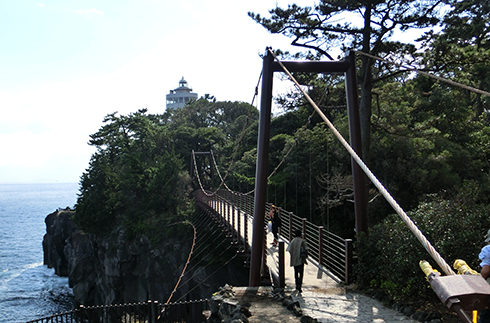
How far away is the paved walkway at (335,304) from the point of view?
18.0 feet

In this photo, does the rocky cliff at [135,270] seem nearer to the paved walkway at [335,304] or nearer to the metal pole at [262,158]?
the metal pole at [262,158]

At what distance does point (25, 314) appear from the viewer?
26797 mm

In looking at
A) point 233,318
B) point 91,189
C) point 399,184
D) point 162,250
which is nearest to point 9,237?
point 91,189

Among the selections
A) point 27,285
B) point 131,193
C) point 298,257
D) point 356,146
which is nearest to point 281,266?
point 298,257

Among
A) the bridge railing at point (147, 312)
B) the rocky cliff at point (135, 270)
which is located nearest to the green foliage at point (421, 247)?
the bridge railing at point (147, 312)

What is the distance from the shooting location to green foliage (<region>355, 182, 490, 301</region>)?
19.0 feet

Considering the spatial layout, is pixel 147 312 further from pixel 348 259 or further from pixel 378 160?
pixel 378 160

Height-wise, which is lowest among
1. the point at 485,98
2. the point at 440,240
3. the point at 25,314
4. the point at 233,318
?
the point at 25,314

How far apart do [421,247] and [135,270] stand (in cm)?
2471

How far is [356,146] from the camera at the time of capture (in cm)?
816

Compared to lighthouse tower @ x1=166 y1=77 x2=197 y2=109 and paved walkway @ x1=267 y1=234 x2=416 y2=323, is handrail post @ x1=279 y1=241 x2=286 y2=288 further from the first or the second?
lighthouse tower @ x1=166 y1=77 x2=197 y2=109

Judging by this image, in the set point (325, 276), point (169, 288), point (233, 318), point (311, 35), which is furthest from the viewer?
point (169, 288)

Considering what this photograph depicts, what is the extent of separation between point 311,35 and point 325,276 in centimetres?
730

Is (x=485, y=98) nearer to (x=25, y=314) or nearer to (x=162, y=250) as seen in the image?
(x=162, y=250)
